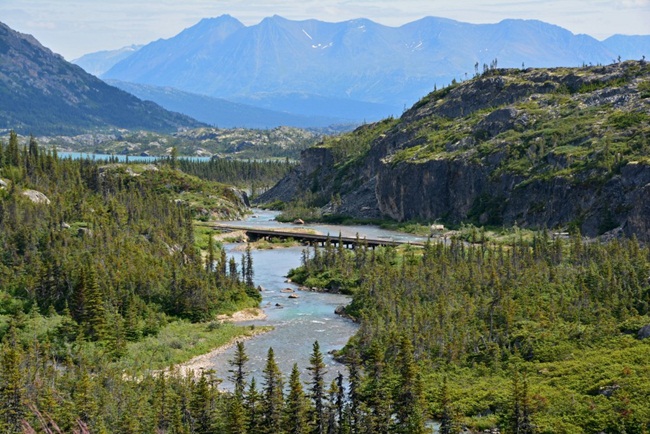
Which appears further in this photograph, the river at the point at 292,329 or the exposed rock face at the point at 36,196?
the exposed rock face at the point at 36,196

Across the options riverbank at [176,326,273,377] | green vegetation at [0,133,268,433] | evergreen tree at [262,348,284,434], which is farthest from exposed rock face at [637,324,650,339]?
riverbank at [176,326,273,377]

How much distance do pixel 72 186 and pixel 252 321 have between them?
84556 mm

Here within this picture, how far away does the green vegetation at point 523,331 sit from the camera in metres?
64.1

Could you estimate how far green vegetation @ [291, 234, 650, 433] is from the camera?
64.1 metres

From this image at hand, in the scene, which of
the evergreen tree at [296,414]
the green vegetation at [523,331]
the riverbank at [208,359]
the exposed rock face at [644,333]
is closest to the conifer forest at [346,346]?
the evergreen tree at [296,414]

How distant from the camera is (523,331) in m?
83.5

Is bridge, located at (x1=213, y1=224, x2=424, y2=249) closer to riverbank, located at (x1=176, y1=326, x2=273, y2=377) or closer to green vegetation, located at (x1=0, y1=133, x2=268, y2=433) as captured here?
green vegetation, located at (x1=0, y1=133, x2=268, y2=433)

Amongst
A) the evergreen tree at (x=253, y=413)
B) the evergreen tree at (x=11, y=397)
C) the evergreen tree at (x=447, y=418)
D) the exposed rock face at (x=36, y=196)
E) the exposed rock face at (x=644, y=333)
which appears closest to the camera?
the evergreen tree at (x=447, y=418)

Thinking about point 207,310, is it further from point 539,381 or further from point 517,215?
point 517,215

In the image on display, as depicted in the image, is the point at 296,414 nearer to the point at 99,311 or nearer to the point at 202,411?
the point at 202,411

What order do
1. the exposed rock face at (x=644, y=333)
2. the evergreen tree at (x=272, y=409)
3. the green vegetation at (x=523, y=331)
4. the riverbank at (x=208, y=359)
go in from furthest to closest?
1. the riverbank at (x=208, y=359)
2. the exposed rock face at (x=644, y=333)
3. the green vegetation at (x=523, y=331)
4. the evergreen tree at (x=272, y=409)

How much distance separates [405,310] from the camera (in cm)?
9650

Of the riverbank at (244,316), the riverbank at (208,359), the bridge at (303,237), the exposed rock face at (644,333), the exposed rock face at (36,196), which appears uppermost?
the exposed rock face at (36,196)

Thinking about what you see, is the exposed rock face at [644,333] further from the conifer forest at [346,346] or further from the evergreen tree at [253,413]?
the evergreen tree at [253,413]
